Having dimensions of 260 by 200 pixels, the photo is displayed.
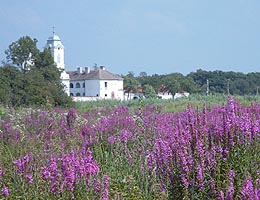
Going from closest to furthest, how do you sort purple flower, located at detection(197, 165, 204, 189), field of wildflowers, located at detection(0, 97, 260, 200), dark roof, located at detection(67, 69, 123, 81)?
purple flower, located at detection(197, 165, 204, 189)
field of wildflowers, located at detection(0, 97, 260, 200)
dark roof, located at detection(67, 69, 123, 81)

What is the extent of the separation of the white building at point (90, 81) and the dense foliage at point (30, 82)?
111 ft

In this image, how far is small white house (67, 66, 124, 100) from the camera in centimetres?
9088

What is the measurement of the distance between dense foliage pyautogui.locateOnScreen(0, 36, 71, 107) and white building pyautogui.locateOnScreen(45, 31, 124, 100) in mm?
33851

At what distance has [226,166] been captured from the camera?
14.1 feet

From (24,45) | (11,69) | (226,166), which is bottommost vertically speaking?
(226,166)

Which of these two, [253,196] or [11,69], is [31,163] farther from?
[11,69]

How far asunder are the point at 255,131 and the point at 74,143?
12.7ft

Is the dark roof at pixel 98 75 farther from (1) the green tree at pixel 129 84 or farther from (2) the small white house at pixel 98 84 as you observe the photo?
(1) the green tree at pixel 129 84

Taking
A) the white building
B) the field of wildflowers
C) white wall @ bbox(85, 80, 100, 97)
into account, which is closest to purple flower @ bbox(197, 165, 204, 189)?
the field of wildflowers

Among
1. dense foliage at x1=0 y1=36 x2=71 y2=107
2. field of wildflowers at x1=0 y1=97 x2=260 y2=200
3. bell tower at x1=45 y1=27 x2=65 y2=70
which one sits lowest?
field of wildflowers at x1=0 y1=97 x2=260 y2=200

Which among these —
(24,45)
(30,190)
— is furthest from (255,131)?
(24,45)

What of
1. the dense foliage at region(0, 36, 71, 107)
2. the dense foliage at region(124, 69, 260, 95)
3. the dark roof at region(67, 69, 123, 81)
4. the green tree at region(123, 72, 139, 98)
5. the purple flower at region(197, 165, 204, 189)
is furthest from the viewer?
the green tree at region(123, 72, 139, 98)

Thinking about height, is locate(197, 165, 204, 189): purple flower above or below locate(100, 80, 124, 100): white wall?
below

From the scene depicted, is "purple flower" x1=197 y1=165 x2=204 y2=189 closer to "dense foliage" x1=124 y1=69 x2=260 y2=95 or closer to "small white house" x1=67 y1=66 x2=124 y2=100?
"dense foliage" x1=124 y1=69 x2=260 y2=95
